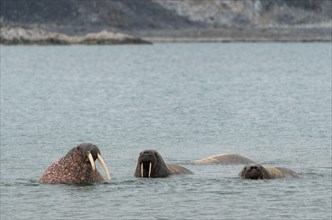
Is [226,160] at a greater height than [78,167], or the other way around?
[78,167]

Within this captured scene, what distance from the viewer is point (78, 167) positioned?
31844 millimetres

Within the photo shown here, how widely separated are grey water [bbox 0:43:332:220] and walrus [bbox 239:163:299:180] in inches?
13.6

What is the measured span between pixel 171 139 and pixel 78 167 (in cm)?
1685

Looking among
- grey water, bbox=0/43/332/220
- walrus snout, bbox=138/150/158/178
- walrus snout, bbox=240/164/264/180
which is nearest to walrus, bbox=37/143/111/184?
grey water, bbox=0/43/332/220

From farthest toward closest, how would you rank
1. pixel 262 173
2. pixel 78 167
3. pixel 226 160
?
1. pixel 226 160
2. pixel 262 173
3. pixel 78 167

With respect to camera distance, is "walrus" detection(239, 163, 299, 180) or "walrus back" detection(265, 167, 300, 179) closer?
"walrus" detection(239, 163, 299, 180)

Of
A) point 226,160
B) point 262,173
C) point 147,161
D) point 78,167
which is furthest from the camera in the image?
point 226,160

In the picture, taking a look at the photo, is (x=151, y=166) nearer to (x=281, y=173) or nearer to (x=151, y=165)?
(x=151, y=165)

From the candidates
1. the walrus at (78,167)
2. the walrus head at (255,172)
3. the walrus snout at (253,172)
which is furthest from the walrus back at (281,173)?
the walrus at (78,167)

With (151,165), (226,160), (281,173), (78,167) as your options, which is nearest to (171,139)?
(226,160)

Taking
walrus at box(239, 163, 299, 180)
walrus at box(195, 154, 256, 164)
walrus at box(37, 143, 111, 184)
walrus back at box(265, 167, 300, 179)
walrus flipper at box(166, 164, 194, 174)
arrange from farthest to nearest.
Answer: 1. walrus at box(195, 154, 256, 164)
2. walrus flipper at box(166, 164, 194, 174)
3. walrus back at box(265, 167, 300, 179)
4. walrus at box(239, 163, 299, 180)
5. walrus at box(37, 143, 111, 184)

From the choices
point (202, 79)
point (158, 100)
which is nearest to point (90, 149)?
point (158, 100)

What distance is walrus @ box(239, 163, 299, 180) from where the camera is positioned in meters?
33.8

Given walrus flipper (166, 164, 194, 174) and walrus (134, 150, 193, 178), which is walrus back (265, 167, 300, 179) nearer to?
walrus flipper (166, 164, 194, 174)
